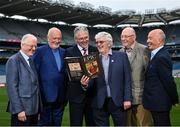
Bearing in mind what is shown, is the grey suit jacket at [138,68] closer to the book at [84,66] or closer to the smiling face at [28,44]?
the book at [84,66]

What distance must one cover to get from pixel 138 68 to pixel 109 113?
0.95 meters

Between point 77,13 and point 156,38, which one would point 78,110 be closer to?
point 156,38

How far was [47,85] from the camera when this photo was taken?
6.94m

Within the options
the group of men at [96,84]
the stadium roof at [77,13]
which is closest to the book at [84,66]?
the group of men at [96,84]

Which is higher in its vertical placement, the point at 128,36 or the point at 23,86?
the point at 128,36

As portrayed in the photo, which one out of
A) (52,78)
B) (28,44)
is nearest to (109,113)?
(52,78)

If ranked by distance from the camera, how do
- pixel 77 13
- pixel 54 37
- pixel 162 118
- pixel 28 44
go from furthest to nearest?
pixel 77 13 → pixel 54 37 → pixel 28 44 → pixel 162 118

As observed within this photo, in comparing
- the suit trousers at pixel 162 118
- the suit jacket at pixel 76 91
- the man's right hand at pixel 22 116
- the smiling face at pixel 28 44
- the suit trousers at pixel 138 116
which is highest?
Answer: the smiling face at pixel 28 44

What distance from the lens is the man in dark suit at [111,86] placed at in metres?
6.59

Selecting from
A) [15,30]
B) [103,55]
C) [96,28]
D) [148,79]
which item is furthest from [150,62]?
[96,28]

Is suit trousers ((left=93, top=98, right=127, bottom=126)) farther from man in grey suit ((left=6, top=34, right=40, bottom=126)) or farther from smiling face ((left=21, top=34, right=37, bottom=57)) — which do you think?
smiling face ((left=21, top=34, right=37, bottom=57))

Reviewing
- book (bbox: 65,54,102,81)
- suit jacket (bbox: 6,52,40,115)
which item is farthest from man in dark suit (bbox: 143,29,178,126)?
suit jacket (bbox: 6,52,40,115)

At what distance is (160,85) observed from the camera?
20.7 ft

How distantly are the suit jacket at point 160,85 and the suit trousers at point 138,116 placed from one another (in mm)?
568
